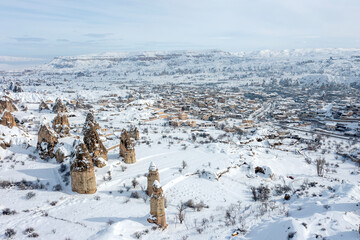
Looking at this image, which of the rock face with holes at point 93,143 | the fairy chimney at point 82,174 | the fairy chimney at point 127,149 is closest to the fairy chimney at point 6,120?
the rock face with holes at point 93,143

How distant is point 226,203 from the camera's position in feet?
51.0

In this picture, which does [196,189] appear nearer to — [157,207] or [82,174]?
[157,207]

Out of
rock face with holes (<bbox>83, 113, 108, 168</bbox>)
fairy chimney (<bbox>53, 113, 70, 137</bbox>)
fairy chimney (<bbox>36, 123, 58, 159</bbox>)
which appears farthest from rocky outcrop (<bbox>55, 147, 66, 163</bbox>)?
fairy chimney (<bbox>53, 113, 70, 137</bbox>)

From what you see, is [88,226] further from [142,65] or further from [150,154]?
[142,65]

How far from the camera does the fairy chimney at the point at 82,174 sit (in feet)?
46.9

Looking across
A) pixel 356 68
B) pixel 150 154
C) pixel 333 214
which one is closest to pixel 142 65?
pixel 356 68

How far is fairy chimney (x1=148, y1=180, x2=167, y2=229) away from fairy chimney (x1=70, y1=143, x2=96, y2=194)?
188 inches

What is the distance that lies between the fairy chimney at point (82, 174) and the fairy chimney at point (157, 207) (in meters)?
4.79

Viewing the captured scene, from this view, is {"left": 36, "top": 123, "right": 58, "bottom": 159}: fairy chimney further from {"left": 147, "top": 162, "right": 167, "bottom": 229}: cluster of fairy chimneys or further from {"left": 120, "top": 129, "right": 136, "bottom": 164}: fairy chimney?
{"left": 147, "top": 162, "right": 167, "bottom": 229}: cluster of fairy chimneys

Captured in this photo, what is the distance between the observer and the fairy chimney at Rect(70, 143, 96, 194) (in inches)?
562

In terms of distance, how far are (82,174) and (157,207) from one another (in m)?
5.44

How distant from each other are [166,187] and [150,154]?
20.7 feet

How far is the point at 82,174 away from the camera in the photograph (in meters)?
14.3

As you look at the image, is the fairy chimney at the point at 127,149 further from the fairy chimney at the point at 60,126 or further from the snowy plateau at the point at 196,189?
the fairy chimney at the point at 60,126
